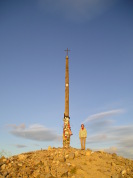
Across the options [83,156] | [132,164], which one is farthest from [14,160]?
[132,164]

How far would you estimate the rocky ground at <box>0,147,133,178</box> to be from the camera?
10.9 meters

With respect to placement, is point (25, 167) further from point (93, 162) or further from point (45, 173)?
point (93, 162)

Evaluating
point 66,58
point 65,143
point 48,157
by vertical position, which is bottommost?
point 48,157

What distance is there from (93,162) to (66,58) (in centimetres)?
1182

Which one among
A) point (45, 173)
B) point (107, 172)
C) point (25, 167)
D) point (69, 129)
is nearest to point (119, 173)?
point (107, 172)

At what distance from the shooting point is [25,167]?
1180cm

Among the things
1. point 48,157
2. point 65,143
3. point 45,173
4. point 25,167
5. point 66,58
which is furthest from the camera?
point 66,58

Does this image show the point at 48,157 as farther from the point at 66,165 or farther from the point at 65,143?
the point at 65,143

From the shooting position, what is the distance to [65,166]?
11.5 meters

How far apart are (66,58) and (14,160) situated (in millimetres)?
11589

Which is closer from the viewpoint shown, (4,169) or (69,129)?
(4,169)

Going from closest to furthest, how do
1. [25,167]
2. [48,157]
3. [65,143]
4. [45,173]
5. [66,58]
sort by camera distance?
[45,173] → [25,167] → [48,157] → [65,143] → [66,58]

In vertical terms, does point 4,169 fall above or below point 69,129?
below

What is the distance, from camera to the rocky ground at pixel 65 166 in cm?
1095
